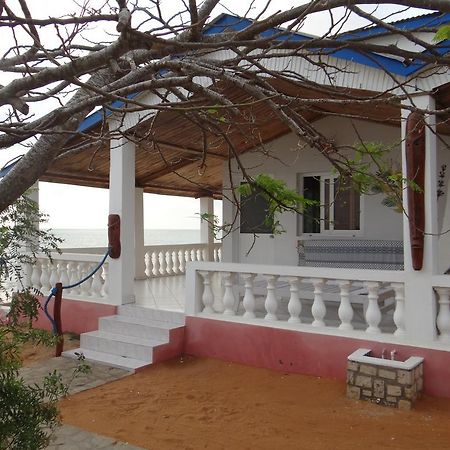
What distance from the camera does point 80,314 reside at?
782 cm

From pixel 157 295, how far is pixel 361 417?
5.01m

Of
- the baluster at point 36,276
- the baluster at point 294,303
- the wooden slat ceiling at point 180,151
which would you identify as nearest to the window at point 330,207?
the wooden slat ceiling at point 180,151

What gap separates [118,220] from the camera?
24.2 ft

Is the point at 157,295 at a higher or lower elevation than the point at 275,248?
lower

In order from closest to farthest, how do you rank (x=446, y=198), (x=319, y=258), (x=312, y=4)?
1. (x=312, y=4)
2. (x=446, y=198)
3. (x=319, y=258)

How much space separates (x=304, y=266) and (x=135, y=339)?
2723 millimetres

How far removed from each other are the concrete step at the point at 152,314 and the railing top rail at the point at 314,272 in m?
0.73

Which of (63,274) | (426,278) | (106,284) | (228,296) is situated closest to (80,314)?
(106,284)

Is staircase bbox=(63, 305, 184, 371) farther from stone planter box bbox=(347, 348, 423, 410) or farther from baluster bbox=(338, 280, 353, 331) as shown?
stone planter box bbox=(347, 348, 423, 410)

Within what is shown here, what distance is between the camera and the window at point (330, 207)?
27.7 ft

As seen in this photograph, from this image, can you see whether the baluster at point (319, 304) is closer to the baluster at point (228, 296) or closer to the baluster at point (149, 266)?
the baluster at point (228, 296)

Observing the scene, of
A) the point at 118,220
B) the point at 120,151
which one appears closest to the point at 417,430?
the point at 118,220

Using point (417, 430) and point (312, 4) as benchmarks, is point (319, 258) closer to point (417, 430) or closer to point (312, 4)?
point (417, 430)

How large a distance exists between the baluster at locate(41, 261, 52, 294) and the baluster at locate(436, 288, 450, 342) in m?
6.29
